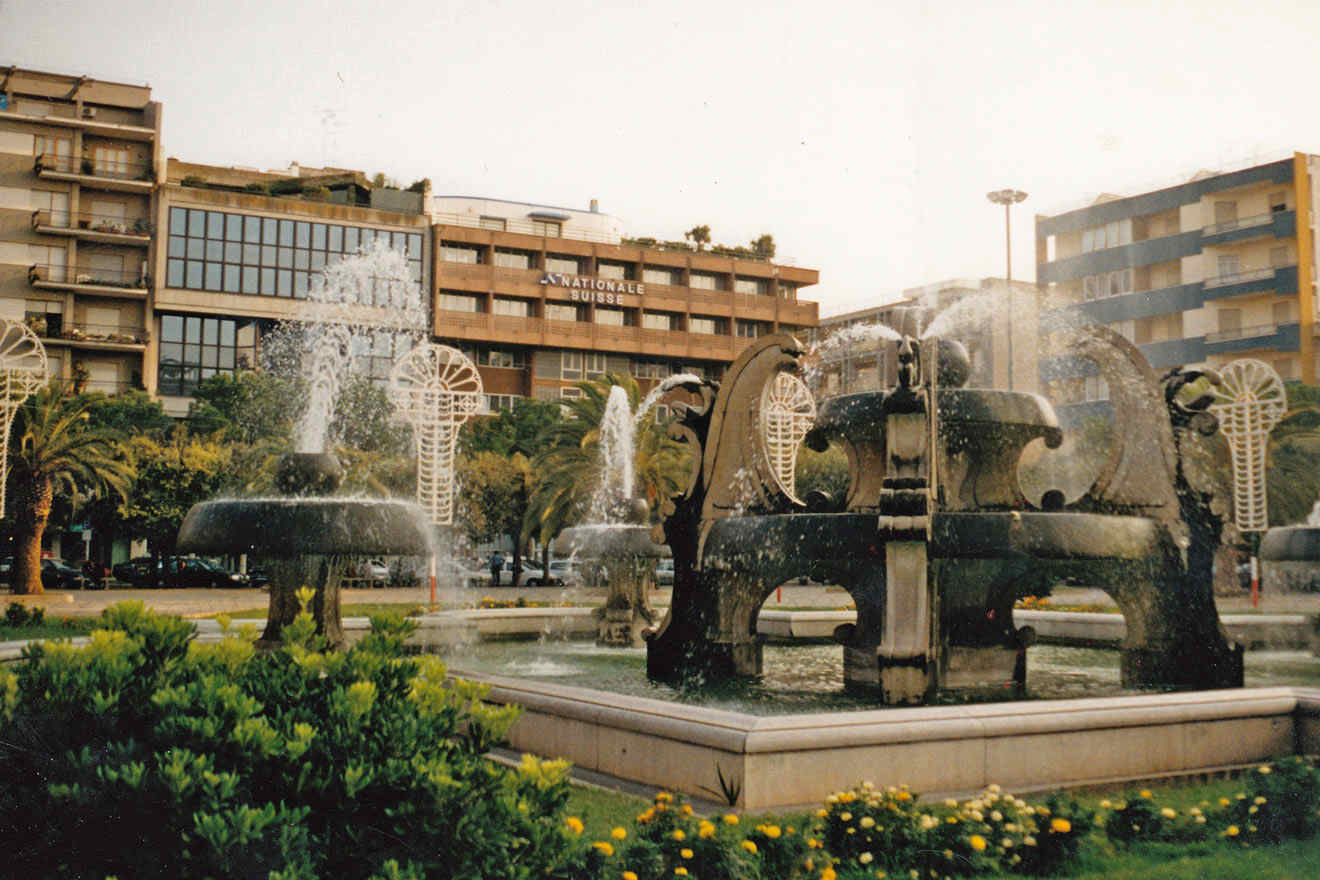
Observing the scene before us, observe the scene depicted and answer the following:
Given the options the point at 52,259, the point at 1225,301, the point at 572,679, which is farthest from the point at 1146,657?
the point at 52,259

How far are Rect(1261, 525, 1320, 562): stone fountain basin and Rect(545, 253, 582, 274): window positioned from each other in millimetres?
60291

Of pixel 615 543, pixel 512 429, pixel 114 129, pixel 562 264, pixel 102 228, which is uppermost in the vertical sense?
pixel 114 129

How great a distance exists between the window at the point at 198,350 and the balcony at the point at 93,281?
2.10m

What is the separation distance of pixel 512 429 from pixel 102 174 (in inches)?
883

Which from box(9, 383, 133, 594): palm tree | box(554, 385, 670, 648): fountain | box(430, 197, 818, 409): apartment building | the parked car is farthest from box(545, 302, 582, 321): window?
box(554, 385, 670, 648): fountain

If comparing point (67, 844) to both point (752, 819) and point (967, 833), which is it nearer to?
point (752, 819)

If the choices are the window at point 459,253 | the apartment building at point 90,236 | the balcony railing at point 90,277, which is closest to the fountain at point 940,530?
the apartment building at point 90,236

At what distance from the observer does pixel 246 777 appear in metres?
3.80

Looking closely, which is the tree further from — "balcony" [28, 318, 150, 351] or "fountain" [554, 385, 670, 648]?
"fountain" [554, 385, 670, 648]

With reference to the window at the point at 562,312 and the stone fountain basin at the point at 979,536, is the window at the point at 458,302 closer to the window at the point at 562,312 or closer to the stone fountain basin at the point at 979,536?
the window at the point at 562,312

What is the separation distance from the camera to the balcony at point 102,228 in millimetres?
57375

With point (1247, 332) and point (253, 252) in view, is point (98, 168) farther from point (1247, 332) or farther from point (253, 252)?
point (1247, 332)

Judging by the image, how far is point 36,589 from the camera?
34969 millimetres

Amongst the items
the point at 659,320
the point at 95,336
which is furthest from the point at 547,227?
the point at 95,336
